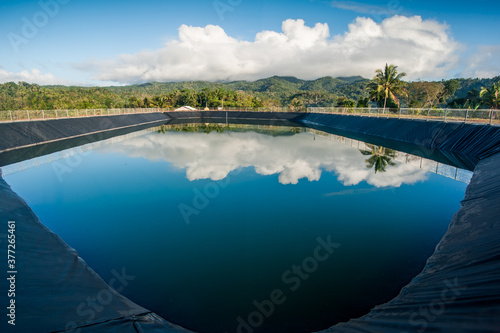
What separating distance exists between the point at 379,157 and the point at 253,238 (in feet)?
54.5

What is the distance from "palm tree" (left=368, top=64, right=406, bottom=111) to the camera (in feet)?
160

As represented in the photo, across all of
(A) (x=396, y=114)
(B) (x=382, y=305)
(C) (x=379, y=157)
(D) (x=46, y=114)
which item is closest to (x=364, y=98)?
(A) (x=396, y=114)

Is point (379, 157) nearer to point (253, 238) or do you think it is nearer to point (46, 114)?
point (253, 238)

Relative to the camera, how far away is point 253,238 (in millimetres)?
8773

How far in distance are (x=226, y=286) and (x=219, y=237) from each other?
8.41 ft

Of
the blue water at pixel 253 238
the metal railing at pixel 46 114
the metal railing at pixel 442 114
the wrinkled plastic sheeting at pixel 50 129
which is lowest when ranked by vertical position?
the blue water at pixel 253 238

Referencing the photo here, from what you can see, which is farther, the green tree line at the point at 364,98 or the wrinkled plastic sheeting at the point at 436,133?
the green tree line at the point at 364,98

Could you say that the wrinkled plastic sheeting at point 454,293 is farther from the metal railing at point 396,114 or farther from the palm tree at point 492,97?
the palm tree at point 492,97

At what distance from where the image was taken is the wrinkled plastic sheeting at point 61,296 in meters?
4.39

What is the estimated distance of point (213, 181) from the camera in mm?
15289

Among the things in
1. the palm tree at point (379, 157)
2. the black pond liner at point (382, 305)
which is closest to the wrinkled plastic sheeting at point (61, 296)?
the black pond liner at point (382, 305)

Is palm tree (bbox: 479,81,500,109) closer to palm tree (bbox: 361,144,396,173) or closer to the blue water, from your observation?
palm tree (bbox: 361,144,396,173)

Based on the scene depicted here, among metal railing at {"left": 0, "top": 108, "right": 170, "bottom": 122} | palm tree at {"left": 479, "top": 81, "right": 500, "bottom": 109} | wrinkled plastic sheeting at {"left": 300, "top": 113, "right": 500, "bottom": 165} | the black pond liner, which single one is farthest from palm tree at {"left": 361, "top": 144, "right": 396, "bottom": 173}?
metal railing at {"left": 0, "top": 108, "right": 170, "bottom": 122}

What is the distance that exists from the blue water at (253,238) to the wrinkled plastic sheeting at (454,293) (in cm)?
59
